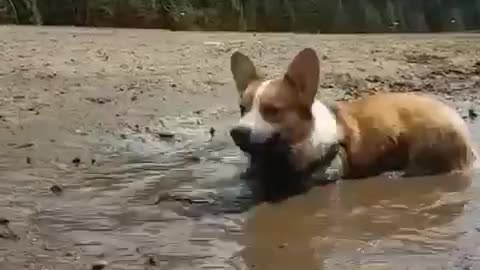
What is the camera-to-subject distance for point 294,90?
5.43 meters

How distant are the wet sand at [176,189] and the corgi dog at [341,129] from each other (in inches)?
5.8

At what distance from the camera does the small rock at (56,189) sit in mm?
5172

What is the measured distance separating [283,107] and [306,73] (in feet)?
0.70

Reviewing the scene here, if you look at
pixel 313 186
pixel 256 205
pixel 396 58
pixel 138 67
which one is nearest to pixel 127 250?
pixel 256 205

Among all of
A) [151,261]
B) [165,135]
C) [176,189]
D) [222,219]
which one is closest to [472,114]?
[165,135]

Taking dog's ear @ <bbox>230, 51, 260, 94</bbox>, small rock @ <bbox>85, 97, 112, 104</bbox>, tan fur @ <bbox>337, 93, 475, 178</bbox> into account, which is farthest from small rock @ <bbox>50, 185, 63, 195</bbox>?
small rock @ <bbox>85, 97, 112, 104</bbox>

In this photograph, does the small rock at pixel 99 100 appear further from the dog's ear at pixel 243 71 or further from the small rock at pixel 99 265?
the small rock at pixel 99 265

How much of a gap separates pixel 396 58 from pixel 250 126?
6.33m

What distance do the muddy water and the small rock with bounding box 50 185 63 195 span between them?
0.02m

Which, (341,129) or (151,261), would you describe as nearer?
(151,261)

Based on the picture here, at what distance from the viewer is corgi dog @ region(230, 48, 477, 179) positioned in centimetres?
533

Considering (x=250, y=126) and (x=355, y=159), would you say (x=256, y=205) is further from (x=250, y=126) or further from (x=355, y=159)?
(x=355, y=159)

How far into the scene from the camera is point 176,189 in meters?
5.29

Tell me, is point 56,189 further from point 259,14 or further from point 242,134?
point 259,14
